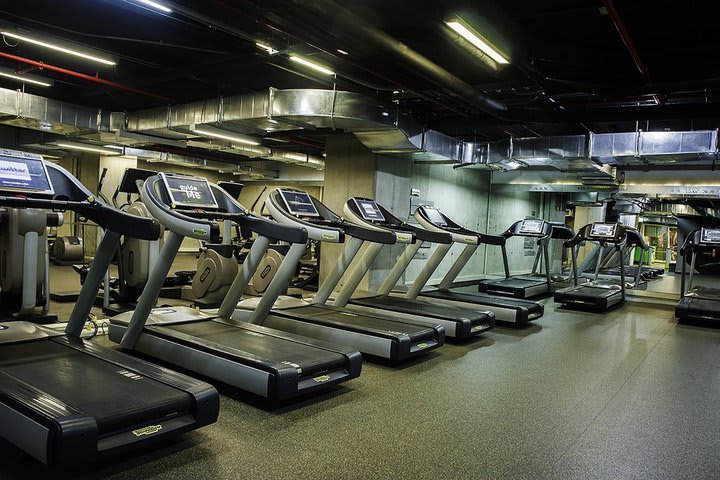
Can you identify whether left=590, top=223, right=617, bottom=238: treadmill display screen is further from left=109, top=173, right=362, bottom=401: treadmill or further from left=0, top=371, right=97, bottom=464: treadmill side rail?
left=0, top=371, right=97, bottom=464: treadmill side rail

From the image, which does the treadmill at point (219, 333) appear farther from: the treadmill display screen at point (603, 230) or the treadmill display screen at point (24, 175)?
the treadmill display screen at point (603, 230)

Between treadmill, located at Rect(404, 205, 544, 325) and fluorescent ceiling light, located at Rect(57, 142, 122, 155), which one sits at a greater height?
fluorescent ceiling light, located at Rect(57, 142, 122, 155)

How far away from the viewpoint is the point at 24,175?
3.37 meters

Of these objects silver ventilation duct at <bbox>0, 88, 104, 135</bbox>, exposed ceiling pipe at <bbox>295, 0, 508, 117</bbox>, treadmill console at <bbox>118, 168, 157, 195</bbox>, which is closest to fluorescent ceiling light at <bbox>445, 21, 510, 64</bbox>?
exposed ceiling pipe at <bbox>295, 0, 508, 117</bbox>

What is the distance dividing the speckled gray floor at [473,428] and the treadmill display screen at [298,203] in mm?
1659

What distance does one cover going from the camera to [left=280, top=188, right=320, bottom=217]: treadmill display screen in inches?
201

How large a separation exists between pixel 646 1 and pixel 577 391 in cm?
351

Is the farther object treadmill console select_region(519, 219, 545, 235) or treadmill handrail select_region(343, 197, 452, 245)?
treadmill console select_region(519, 219, 545, 235)

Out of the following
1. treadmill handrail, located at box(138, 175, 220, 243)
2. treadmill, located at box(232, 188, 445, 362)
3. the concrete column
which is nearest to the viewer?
treadmill handrail, located at box(138, 175, 220, 243)

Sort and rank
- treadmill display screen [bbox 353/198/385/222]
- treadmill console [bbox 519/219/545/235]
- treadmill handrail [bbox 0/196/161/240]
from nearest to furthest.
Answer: treadmill handrail [bbox 0/196/161/240]
treadmill display screen [bbox 353/198/385/222]
treadmill console [bbox 519/219/545/235]

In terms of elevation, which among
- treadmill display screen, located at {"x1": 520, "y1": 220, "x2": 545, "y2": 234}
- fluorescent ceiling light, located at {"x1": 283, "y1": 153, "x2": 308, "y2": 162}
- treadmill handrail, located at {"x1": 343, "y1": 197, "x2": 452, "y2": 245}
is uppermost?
fluorescent ceiling light, located at {"x1": 283, "y1": 153, "x2": 308, "y2": 162}

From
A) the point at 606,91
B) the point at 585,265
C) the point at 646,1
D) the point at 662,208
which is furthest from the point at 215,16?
the point at 662,208

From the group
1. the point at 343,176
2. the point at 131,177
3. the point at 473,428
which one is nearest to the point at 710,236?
the point at 343,176

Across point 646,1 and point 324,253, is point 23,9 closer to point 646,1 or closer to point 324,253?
point 324,253
